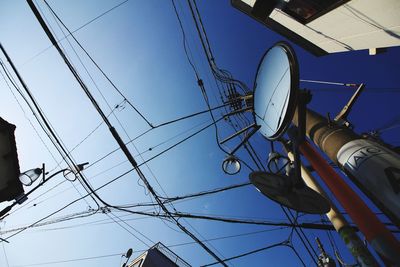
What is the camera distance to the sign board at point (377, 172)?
1.79 m

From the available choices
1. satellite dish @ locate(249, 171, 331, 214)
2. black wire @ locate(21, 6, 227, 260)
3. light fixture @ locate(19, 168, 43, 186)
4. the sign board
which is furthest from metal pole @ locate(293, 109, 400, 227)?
light fixture @ locate(19, 168, 43, 186)

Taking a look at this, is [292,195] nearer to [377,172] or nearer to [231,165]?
[377,172]

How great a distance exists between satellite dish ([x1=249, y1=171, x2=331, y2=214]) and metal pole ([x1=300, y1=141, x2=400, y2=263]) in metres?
0.50

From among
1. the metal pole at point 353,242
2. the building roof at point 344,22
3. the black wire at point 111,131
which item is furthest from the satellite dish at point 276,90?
the black wire at point 111,131

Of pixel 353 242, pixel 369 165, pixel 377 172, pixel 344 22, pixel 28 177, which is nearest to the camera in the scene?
pixel 377 172

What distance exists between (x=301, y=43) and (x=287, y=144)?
18.4 ft

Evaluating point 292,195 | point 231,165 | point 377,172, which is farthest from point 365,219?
point 231,165

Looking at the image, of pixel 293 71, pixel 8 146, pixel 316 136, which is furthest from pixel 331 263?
pixel 8 146

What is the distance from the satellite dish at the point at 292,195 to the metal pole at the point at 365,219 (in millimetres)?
503

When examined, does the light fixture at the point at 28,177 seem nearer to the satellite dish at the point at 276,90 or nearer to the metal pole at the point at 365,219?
the satellite dish at the point at 276,90

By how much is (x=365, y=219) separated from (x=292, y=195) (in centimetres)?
99

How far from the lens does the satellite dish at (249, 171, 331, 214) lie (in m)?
2.65

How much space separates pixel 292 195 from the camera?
2686 millimetres

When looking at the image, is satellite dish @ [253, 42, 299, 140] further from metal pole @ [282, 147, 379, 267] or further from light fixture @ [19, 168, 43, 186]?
light fixture @ [19, 168, 43, 186]
